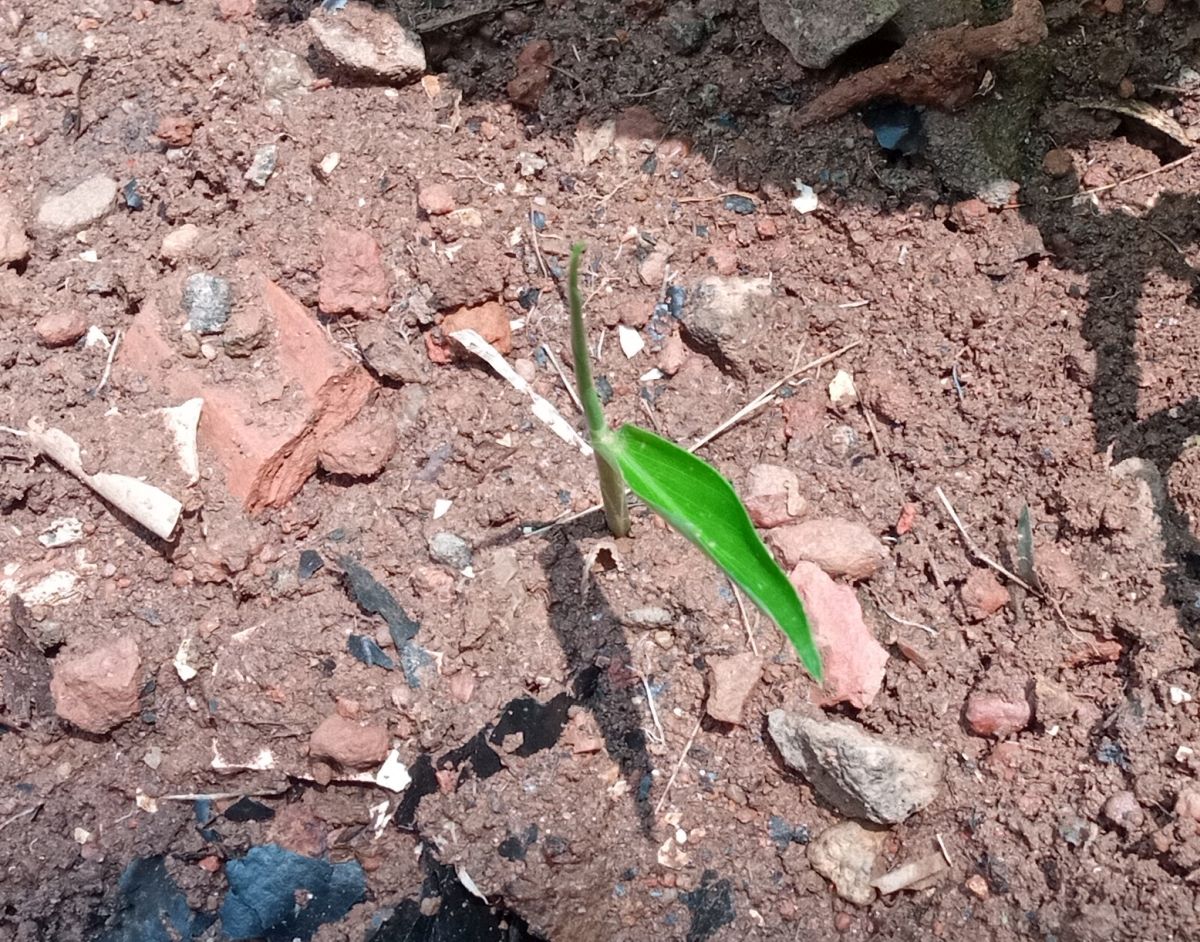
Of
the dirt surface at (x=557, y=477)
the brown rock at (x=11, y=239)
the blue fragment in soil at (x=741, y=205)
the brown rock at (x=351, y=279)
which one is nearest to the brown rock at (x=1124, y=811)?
the dirt surface at (x=557, y=477)

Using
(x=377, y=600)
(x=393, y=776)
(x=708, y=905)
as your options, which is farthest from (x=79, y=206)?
(x=708, y=905)

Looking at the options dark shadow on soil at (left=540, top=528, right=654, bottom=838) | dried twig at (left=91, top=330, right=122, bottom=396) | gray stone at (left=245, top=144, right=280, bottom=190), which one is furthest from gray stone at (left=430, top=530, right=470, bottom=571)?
gray stone at (left=245, top=144, right=280, bottom=190)

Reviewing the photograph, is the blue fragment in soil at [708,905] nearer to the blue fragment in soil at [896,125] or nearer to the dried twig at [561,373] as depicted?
the dried twig at [561,373]

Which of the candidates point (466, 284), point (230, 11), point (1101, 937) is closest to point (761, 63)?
point (466, 284)

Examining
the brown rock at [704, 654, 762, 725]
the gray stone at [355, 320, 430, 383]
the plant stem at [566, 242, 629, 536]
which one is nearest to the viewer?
the plant stem at [566, 242, 629, 536]

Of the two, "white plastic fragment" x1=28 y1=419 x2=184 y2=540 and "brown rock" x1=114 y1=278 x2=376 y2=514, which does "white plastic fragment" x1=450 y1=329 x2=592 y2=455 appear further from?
"white plastic fragment" x1=28 y1=419 x2=184 y2=540

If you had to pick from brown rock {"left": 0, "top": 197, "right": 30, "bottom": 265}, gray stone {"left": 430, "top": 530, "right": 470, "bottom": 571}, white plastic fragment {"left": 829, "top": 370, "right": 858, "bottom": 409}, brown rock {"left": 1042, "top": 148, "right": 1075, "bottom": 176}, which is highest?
brown rock {"left": 1042, "top": 148, "right": 1075, "bottom": 176}

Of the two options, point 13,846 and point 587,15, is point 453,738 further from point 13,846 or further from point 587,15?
point 587,15
